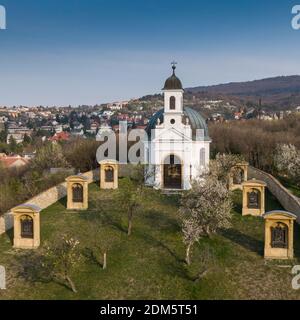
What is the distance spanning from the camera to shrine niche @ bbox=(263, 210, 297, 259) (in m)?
18.3

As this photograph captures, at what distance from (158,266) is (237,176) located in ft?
46.6

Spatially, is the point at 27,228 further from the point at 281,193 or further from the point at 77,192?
the point at 281,193

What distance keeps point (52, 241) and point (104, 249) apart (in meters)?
2.73

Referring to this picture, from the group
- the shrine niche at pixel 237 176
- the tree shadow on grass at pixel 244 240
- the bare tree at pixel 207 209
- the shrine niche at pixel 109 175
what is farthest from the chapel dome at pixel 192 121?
the tree shadow on grass at pixel 244 240

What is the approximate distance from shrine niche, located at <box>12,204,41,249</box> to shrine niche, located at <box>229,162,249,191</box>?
45.7 ft

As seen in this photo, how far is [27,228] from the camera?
20.0 metres

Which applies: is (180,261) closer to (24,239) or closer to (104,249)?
(104,249)

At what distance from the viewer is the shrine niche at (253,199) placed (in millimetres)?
24359

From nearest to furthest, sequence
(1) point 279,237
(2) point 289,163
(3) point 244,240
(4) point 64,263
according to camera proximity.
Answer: (4) point 64,263, (1) point 279,237, (3) point 244,240, (2) point 289,163

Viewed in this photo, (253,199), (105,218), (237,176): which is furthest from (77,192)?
(237,176)

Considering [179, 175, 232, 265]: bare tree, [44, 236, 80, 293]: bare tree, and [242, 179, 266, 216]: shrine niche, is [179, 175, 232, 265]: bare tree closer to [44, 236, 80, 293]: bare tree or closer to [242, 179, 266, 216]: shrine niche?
[242, 179, 266, 216]: shrine niche

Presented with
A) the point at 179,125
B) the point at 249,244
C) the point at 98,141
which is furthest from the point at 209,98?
the point at 249,244

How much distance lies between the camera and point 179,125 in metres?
30.6

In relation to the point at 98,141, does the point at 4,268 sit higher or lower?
lower
